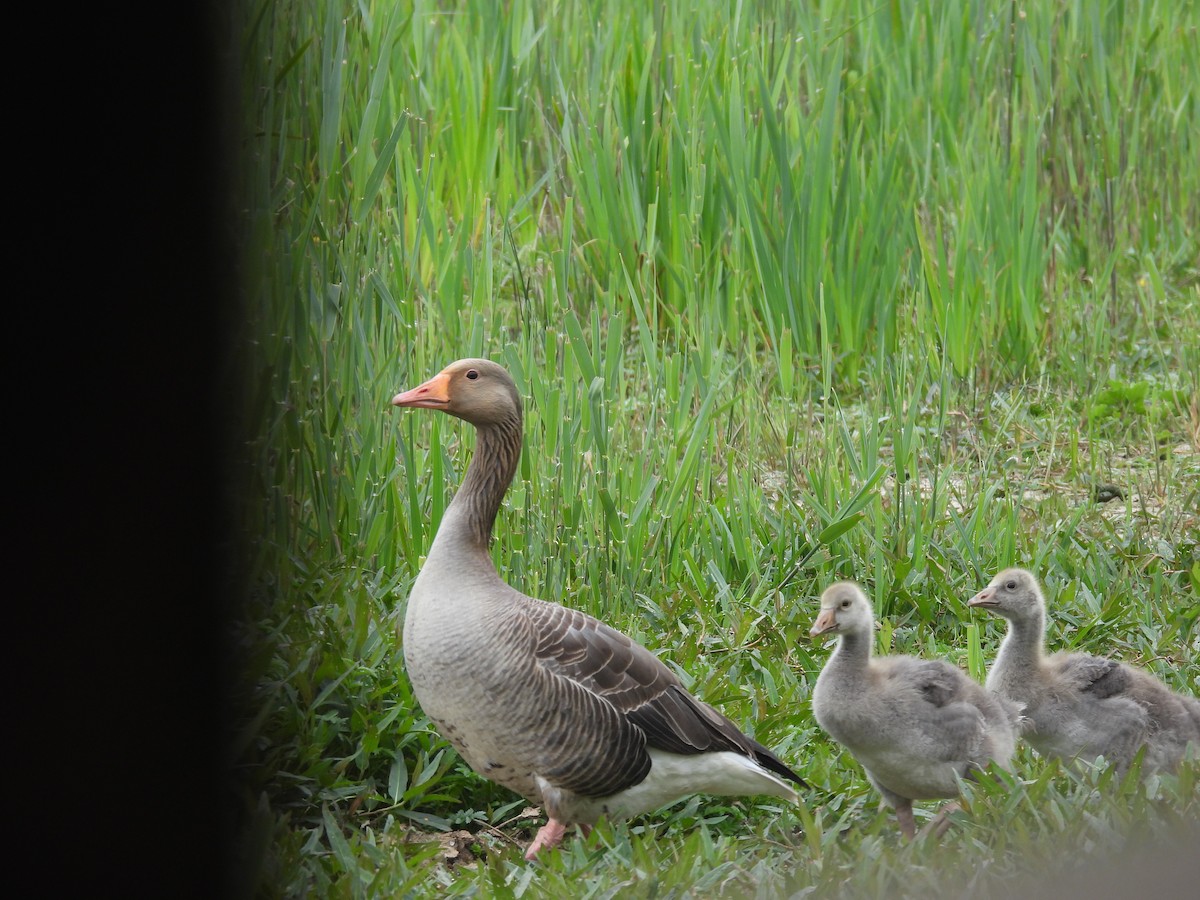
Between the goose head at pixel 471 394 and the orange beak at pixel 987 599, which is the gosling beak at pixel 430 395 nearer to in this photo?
the goose head at pixel 471 394

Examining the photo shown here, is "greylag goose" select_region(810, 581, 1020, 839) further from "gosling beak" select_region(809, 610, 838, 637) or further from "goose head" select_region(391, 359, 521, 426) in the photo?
"goose head" select_region(391, 359, 521, 426)

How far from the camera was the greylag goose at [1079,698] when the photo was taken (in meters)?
3.29

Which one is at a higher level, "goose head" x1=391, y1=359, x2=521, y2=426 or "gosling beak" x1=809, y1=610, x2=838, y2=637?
"goose head" x1=391, y1=359, x2=521, y2=426

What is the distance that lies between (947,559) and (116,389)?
341 centimetres

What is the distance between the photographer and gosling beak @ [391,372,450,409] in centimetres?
310

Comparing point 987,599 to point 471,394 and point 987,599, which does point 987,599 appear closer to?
point 987,599

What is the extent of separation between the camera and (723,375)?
5.18 metres

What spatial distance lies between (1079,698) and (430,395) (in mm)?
1765

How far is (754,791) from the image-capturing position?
126 inches

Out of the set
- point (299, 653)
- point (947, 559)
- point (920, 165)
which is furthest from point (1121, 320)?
point (299, 653)

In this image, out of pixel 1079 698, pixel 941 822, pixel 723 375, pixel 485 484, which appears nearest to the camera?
pixel 941 822

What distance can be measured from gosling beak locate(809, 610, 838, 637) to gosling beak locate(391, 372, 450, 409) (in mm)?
1009

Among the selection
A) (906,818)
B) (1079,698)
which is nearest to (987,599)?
(1079,698)

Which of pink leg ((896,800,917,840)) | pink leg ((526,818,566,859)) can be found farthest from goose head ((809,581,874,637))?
pink leg ((526,818,566,859))
